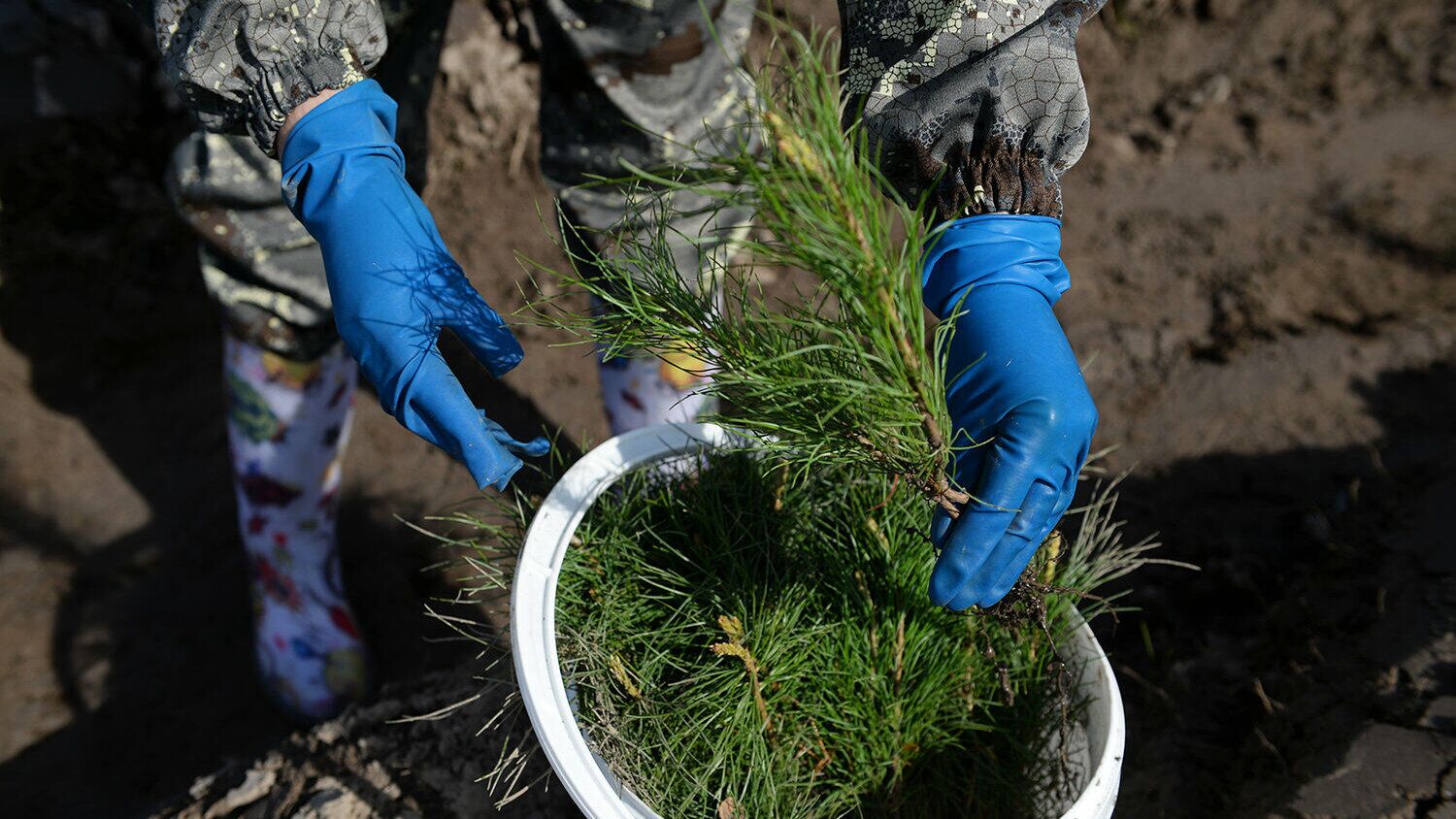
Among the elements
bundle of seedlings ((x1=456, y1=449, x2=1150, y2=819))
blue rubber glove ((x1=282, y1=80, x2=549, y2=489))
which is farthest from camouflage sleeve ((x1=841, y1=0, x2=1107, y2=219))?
blue rubber glove ((x1=282, y1=80, x2=549, y2=489))

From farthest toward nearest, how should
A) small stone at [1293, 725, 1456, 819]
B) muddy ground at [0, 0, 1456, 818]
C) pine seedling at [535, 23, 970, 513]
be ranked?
muddy ground at [0, 0, 1456, 818]
small stone at [1293, 725, 1456, 819]
pine seedling at [535, 23, 970, 513]

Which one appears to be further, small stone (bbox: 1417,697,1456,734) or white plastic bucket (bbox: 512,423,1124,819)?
small stone (bbox: 1417,697,1456,734)

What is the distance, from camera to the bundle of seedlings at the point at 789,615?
930mm

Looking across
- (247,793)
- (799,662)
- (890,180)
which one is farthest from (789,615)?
(247,793)

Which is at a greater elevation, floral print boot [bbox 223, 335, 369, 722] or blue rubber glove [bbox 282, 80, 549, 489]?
blue rubber glove [bbox 282, 80, 549, 489]

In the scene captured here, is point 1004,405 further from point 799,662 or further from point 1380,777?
point 1380,777

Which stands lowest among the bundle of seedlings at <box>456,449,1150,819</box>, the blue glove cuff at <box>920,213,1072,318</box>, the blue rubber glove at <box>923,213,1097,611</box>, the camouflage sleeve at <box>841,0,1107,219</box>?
the bundle of seedlings at <box>456,449,1150,819</box>

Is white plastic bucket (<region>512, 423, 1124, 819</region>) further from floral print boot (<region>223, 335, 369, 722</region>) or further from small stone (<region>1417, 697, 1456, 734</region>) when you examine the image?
floral print boot (<region>223, 335, 369, 722</region>)

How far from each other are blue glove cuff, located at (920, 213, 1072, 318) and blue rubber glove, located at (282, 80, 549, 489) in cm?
46

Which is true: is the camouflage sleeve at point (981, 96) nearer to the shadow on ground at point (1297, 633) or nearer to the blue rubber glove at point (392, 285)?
the blue rubber glove at point (392, 285)

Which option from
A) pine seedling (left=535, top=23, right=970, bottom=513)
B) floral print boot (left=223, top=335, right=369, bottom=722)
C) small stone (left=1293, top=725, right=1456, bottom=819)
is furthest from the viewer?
floral print boot (left=223, top=335, right=369, bottom=722)

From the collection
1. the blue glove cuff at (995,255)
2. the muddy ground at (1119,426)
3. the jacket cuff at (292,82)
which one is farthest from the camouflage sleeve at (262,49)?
the muddy ground at (1119,426)

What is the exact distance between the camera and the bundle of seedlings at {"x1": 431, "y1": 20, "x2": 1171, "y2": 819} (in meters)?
0.93

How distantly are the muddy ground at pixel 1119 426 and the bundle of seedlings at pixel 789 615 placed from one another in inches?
7.8
